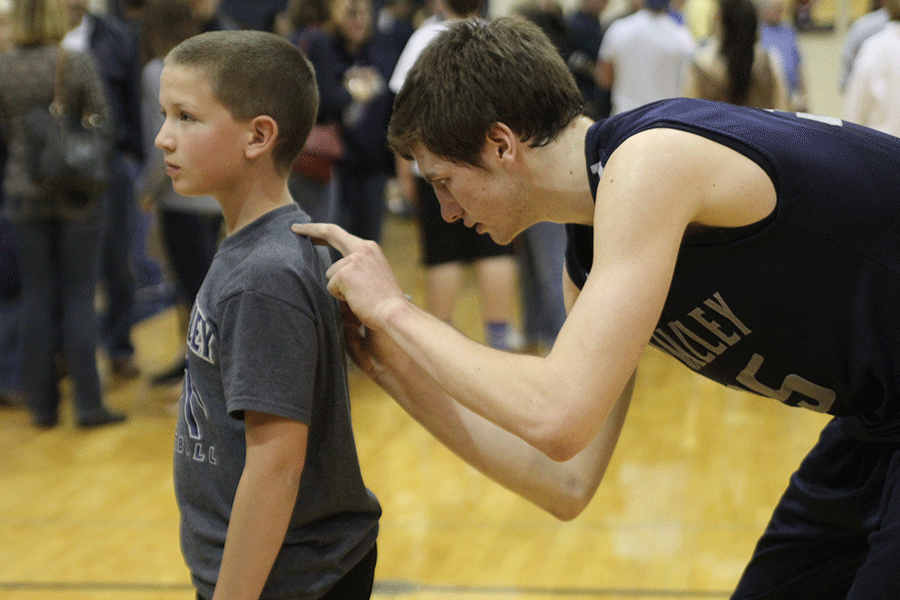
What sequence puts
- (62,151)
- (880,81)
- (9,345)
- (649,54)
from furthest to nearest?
(649,54)
(9,345)
(62,151)
(880,81)

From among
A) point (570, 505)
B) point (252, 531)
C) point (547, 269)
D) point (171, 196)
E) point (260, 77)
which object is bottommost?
point (547, 269)

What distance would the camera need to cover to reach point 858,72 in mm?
3410

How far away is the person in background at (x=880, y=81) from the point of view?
3.30 meters

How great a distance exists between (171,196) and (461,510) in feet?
5.91

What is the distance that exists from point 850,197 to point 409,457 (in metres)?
2.55

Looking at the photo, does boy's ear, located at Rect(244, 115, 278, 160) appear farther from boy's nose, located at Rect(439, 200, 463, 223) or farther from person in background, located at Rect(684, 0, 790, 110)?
person in background, located at Rect(684, 0, 790, 110)

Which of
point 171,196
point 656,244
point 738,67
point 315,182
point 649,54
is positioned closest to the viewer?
point 656,244

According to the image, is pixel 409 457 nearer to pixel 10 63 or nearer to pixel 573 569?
pixel 573 569

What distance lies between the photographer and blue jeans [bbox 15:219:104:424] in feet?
12.6

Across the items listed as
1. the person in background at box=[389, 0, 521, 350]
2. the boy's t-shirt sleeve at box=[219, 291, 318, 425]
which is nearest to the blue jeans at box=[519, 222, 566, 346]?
the person in background at box=[389, 0, 521, 350]

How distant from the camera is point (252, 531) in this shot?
4.33ft

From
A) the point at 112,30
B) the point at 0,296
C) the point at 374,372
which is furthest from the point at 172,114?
the point at 112,30

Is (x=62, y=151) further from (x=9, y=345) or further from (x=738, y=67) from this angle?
(x=738, y=67)

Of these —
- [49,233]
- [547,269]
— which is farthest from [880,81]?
[49,233]
